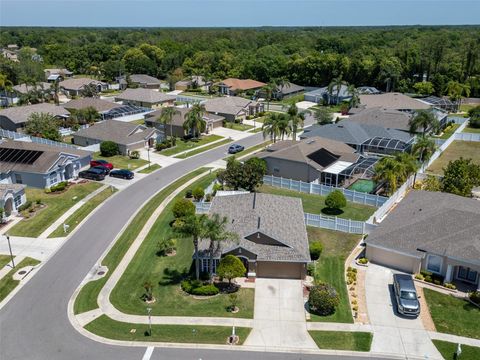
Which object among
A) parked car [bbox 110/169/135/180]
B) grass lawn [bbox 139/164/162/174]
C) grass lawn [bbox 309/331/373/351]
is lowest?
grass lawn [bbox 309/331/373/351]

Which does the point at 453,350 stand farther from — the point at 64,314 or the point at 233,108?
the point at 233,108

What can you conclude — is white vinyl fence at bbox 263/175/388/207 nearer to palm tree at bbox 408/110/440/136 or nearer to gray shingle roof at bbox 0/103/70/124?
palm tree at bbox 408/110/440/136

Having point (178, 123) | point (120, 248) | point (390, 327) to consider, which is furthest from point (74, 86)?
point (390, 327)

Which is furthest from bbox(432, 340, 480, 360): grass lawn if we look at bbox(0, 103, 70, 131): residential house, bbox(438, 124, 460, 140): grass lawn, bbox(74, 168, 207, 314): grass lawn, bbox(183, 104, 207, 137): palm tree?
bbox(0, 103, 70, 131): residential house

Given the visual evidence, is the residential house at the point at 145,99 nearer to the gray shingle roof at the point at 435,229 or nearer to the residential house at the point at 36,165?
the residential house at the point at 36,165

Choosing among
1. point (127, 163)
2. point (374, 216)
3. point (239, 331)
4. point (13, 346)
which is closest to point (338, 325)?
point (239, 331)
